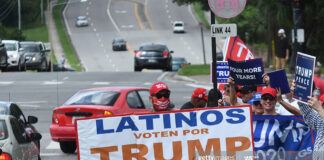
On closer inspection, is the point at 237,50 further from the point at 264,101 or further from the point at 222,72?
the point at 264,101

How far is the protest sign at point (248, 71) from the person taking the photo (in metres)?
8.75

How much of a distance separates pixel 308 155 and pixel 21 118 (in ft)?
17.6

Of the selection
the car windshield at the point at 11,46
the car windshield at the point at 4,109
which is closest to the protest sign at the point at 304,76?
the car windshield at the point at 4,109

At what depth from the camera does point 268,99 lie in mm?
7926

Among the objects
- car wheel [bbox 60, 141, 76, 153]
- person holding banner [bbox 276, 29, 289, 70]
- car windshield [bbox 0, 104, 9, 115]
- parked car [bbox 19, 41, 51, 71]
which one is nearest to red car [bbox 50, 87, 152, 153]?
car wheel [bbox 60, 141, 76, 153]

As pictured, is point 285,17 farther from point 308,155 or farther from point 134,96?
point 308,155

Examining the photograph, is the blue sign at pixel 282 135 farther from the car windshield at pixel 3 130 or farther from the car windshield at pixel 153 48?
the car windshield at pixel 153 48

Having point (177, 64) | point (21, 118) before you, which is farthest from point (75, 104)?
point (177, 64)

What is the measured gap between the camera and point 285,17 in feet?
101

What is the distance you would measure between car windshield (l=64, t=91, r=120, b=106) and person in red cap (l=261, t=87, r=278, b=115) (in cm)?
577

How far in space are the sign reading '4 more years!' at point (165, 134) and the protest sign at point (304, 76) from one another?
0.55 metres

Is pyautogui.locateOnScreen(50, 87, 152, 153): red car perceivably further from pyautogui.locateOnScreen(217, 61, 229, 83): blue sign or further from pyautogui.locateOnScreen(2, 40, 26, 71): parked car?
pyautogui.locateOnScreen(217, 61, 229, 83): blue sign

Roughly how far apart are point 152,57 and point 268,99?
25.0 meters

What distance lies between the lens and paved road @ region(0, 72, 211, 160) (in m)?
15.2
